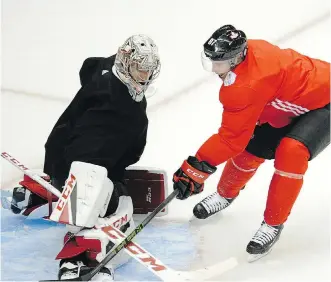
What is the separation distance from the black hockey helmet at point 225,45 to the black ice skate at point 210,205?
698mm

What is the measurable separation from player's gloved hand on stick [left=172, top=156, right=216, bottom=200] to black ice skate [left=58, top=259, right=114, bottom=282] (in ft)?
→ 1.18

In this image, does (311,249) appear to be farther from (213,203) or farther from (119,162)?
(119,162)

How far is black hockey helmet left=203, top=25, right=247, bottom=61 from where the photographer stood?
212 centimetres

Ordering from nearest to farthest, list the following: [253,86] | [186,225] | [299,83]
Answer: [253,86], [299,83], [186,225]

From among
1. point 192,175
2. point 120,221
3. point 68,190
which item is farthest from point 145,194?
point 68,190

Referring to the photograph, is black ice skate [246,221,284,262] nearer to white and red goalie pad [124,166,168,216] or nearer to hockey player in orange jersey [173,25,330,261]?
hockey player in orange jersey [173,25,330,261]

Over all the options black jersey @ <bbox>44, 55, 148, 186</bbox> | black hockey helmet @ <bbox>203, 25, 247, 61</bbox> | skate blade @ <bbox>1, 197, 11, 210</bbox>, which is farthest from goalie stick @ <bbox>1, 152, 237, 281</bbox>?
skate blade @ <bbox>1, 197, 11, 210</bbox>

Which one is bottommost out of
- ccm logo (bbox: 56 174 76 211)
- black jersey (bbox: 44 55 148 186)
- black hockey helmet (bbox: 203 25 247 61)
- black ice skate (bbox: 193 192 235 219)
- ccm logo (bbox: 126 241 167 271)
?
black ice skate (bbox: 193 192 235 219)

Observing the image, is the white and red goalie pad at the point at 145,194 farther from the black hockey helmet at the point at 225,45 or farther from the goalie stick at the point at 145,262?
the black hockey helmet at the point at 225,45

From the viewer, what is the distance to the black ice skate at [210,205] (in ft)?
8.57

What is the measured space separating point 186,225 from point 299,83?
0.73 meters

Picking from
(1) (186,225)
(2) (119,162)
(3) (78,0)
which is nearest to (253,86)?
(2) (119,162)

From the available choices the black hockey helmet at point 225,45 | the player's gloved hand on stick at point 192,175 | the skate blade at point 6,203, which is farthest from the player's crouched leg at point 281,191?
the skate blade at point 6,203

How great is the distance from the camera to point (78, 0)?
420 centimetres
